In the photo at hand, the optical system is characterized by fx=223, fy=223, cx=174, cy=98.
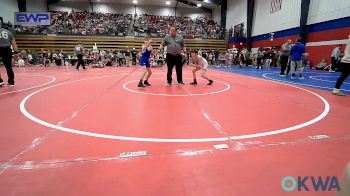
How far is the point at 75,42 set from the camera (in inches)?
1014

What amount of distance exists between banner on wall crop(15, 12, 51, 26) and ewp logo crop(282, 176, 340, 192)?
2472 centimetres

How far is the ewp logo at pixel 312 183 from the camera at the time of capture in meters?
1.87

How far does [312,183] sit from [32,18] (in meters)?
26.0

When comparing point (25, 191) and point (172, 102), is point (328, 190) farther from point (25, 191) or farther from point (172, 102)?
point (172, 102)

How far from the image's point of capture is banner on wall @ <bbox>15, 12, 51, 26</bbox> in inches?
834

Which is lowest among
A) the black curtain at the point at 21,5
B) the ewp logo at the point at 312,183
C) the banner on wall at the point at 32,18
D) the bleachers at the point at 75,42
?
the ewp logo at the point at 312,183

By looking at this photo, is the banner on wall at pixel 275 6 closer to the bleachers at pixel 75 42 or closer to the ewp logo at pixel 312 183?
the bleachers at pixel 75 42

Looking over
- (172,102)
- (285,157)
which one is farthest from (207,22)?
(285,157)

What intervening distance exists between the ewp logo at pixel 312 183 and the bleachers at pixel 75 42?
84.1 feet

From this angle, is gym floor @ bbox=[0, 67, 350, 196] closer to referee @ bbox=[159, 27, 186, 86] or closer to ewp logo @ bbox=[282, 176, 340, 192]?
ewp logo @ bbox=[282, 176, 340, 192]

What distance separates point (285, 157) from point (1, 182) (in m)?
2.73

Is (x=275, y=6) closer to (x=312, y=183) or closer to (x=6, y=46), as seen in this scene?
(x=6, y=46)

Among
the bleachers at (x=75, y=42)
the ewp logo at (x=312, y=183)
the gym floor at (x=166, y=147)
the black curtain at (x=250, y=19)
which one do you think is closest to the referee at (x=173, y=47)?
the gym floor at (x=166, y=147)

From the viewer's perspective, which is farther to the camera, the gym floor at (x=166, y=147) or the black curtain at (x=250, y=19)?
the black curtain at (x=250, y=19)
